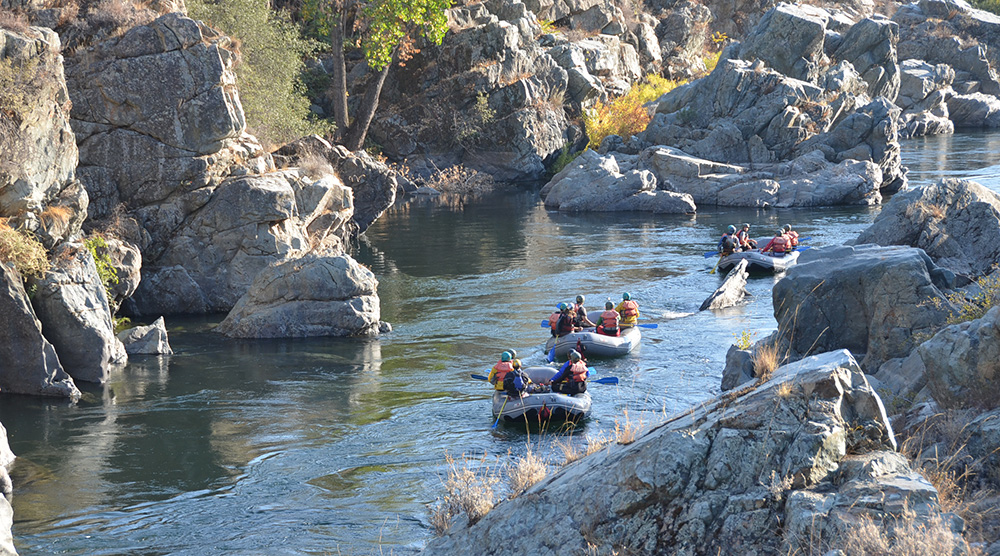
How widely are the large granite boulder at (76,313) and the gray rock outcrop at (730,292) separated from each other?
597 inches

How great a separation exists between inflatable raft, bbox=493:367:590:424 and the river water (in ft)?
1.13

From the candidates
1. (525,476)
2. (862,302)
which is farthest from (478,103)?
(525,476)

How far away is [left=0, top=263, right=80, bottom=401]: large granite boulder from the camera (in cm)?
1727

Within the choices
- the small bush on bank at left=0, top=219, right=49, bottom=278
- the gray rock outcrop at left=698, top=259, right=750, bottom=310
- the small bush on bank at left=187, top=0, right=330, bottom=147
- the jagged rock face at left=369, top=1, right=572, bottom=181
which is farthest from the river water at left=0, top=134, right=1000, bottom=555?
the jagged rock face at left=369, top=1, right=572, bottom=181

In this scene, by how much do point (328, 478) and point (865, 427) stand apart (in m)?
9.02

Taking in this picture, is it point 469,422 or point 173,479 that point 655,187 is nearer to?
point 469,422

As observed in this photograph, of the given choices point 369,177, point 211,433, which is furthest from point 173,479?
point 369,177

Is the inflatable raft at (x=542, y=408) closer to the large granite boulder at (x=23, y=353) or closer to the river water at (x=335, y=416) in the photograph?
the river water at (x=335, y=416)

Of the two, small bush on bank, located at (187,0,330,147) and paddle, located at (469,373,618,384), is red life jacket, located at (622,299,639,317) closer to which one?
paddle, located at (469,373,618,384)

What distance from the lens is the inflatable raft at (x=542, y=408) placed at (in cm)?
1591

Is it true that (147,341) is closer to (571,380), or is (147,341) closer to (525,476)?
(571,380)

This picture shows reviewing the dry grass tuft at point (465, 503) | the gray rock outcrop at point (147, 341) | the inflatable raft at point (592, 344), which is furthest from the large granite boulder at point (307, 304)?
the dry grass tuft at point (465, 503)

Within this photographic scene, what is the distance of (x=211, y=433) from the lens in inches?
636

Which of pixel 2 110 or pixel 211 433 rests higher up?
pixel 2 110
